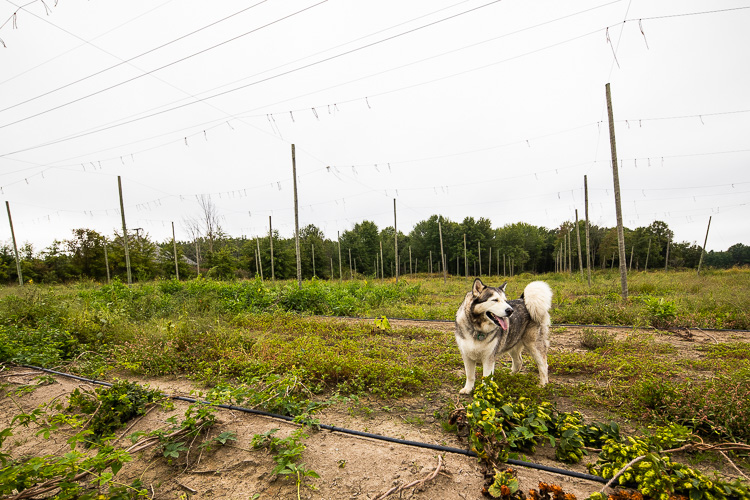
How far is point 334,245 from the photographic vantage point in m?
57.2

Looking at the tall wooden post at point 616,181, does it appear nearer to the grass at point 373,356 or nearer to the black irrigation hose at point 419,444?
the grass at point 373,356

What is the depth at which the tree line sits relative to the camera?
33.4m

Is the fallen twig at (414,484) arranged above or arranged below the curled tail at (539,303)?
below

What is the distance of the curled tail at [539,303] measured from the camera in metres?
4.44

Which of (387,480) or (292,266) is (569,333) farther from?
(292,266)

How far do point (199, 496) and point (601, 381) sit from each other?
5438 mm

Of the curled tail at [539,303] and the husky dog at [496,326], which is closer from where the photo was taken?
the husky dog at [496,326]

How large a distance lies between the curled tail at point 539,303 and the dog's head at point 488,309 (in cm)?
69

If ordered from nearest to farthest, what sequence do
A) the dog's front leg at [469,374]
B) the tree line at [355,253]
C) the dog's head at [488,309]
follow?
the dog's head at [488,309] < the dog's front leg at [469,374] < the tree line at [355,253]

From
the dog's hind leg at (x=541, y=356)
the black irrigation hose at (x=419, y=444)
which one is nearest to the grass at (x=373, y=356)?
the dog's hind leg at (x=541, y=356)

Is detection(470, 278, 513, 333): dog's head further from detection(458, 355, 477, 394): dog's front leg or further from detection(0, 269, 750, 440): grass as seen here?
detection(0, 269, 750, 440): grass

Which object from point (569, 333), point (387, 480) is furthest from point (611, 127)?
point (387, 480)

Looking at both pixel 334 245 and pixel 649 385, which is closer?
pixel 649 385

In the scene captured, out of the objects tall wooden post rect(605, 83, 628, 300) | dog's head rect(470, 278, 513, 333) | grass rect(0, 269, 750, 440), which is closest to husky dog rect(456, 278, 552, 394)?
dog's head rect(470, 278, 513, 333)
